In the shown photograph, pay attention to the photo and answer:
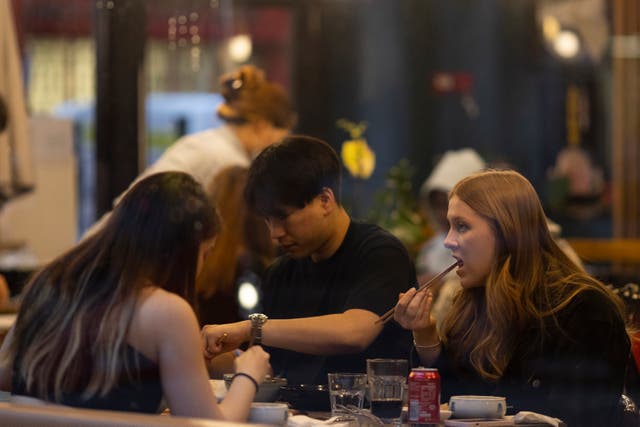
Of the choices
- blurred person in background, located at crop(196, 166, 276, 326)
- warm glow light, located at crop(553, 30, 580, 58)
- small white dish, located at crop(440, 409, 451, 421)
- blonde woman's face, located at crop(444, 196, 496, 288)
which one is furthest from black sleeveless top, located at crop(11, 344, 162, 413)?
warm glow light, located at crop(553, 30, 580, 58)

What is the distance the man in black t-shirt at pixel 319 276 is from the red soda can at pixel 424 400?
0.45 meters

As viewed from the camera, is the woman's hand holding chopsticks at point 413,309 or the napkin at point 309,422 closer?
the napkin at point 309,422

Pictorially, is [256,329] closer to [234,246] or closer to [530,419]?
[530,419]

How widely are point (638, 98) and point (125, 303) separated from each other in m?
6.60

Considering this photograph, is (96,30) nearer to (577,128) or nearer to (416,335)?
(416,335)

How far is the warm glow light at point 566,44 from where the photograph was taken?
8492 mm

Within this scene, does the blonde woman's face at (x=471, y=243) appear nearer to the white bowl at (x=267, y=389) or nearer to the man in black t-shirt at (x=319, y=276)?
the man in black t-shirt at (x=319, y=276)

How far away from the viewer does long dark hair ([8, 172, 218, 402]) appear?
2.61 metres

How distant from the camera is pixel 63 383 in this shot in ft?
8.61

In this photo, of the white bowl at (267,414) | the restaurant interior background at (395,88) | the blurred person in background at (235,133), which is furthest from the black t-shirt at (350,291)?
the restaurant interior background at (395,88)

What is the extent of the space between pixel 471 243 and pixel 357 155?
7.18 ft

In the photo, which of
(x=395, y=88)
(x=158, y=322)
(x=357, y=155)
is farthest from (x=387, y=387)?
(x=395, y=88)

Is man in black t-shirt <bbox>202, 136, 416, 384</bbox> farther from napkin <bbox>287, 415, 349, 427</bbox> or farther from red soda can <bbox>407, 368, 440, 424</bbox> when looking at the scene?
red soda can <bbox>407, 368, 440, 424</bbox>

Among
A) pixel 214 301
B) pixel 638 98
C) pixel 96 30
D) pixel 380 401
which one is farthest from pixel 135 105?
pixel 638 98
